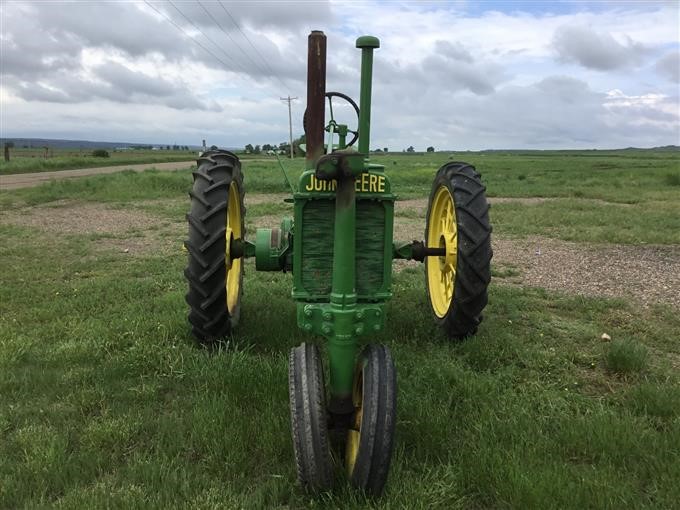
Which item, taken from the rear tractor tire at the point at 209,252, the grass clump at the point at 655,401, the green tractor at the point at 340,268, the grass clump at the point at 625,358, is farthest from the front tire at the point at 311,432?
the grass clump at the point at 625,358

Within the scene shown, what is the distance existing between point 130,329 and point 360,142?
251 cm

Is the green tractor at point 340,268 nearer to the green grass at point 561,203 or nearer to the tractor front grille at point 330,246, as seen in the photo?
the tractor front grille at point 330,246

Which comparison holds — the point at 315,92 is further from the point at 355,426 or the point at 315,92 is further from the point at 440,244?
the point at 355,426

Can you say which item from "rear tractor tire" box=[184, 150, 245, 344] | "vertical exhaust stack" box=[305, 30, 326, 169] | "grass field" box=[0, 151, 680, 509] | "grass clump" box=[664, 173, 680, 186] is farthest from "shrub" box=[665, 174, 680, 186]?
"rear tractor tire" box=[184, 150, 245, 344]

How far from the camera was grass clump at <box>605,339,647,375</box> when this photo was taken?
4070mm

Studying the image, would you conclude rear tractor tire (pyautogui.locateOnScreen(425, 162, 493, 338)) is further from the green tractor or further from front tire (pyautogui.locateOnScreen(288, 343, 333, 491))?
front tire (pyautogui.locateOnScreen(288, 343, 333, 491))

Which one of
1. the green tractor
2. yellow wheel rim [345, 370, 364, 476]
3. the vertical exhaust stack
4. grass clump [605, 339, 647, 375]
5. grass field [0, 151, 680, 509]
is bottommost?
grass field [0, 151, 680, 509]

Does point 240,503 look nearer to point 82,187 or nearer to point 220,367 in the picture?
point 220,367

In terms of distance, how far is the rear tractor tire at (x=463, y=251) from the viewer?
4.05 meters

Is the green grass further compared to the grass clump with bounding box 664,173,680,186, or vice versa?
the grass clump with bounding box 664,173,680,186

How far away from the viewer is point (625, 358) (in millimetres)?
4098

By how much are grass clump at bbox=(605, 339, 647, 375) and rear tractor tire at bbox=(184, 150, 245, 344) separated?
282 centimetres

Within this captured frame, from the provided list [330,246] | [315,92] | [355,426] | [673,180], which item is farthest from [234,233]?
[673,180]

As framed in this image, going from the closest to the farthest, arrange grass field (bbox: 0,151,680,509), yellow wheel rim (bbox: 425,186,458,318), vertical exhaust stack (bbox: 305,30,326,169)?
grass field (bbox: 0,151,680,509) < vertical exhaust stack (bbox: 305,30,326,169) < yellow wheel rim (bbox: 425,186,458,318)
